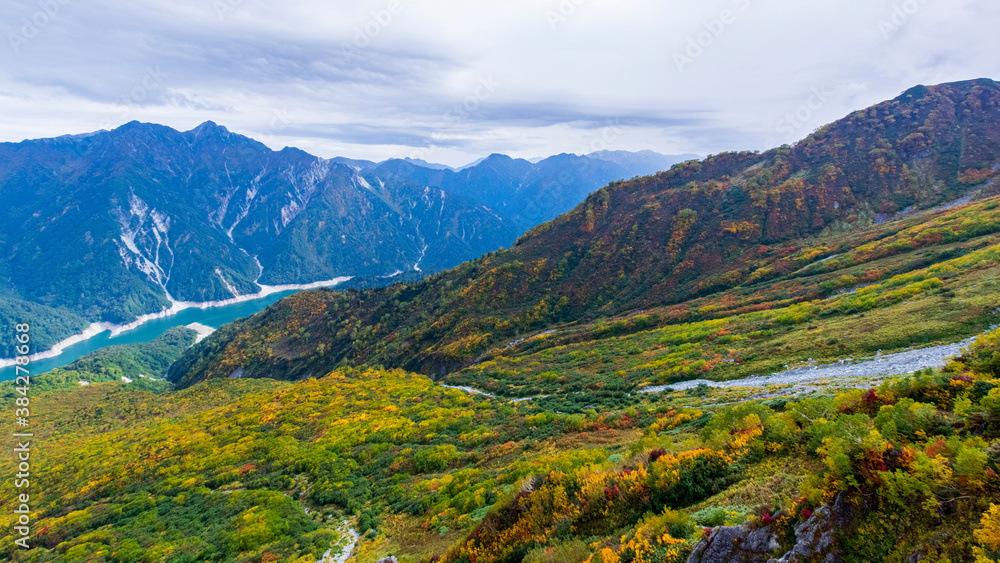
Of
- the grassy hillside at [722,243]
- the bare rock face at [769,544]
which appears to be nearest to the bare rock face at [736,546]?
the bare rock face at [769,544]

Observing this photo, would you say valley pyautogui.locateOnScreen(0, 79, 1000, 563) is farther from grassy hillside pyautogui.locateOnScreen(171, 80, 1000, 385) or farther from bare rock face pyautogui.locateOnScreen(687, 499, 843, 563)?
grassy hillside pyautogui.locateOnScreen(171, 80, 1000, 385)

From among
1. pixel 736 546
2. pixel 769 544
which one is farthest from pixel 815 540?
pixel 736 546

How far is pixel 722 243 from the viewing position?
7562 centimetres

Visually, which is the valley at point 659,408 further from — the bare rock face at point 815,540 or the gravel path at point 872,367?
the gravel path at point 872,367

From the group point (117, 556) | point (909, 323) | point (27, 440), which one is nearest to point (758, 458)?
point (909, 323)

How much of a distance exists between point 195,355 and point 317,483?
536 feet

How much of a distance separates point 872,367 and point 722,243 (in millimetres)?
60518

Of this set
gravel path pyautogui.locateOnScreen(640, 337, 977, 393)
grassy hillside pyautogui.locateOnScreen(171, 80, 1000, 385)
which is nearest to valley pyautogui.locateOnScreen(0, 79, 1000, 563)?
gravel path pyautogui.locateOnScreen(640, 337, 977, 393)

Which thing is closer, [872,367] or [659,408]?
[872,367]

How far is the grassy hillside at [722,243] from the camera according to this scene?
53125mm

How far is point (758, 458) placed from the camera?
37.3 feet

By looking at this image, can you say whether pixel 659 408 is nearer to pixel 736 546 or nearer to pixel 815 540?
pixel 736 546

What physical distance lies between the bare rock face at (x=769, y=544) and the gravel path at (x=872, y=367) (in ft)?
61.7

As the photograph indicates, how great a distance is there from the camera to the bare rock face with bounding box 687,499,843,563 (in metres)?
6.79
